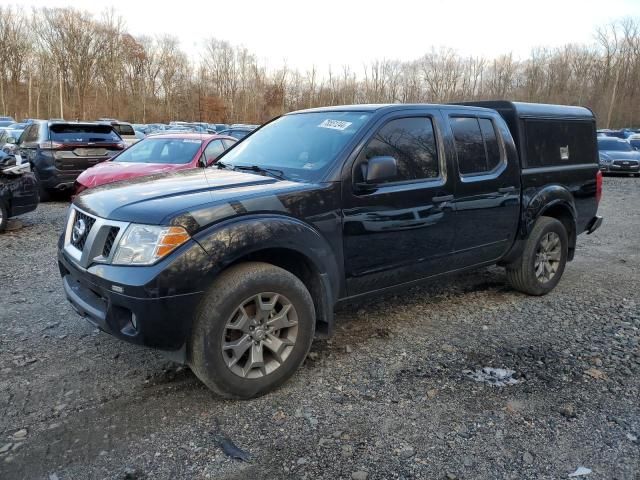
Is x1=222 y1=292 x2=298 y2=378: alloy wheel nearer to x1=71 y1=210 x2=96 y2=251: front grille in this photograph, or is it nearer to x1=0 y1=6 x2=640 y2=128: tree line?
x1=71 y1=210 x2=96 y2=251: front grille

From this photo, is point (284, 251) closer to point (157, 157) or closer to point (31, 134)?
point (157, 157)

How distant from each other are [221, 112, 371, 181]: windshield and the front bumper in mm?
1260

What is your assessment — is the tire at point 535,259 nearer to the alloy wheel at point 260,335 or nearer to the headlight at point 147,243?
the alloy wheel at point 260,335

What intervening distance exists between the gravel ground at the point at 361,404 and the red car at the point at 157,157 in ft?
11.3

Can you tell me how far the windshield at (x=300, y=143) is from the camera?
11.9 feet

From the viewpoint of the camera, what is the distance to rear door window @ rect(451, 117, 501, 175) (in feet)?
14.0

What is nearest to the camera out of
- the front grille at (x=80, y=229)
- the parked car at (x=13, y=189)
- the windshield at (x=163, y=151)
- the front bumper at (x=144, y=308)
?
the front bumper at (x=144, y=308)

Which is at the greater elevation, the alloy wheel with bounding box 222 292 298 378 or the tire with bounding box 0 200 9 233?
the tire with bounding box 0 200 9 233

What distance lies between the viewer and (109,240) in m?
2.95

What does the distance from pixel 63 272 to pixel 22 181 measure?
17.2 ft

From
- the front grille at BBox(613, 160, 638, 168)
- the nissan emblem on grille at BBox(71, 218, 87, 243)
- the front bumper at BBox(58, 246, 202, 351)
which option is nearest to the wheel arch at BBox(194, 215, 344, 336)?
the front bumper at BBox(58, 246, 202, 351)

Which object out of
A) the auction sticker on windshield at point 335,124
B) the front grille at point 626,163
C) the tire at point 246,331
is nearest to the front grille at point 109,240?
the tire at point 246,331

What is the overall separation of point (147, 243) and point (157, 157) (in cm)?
621

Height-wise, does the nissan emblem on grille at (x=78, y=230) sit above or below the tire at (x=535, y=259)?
above
